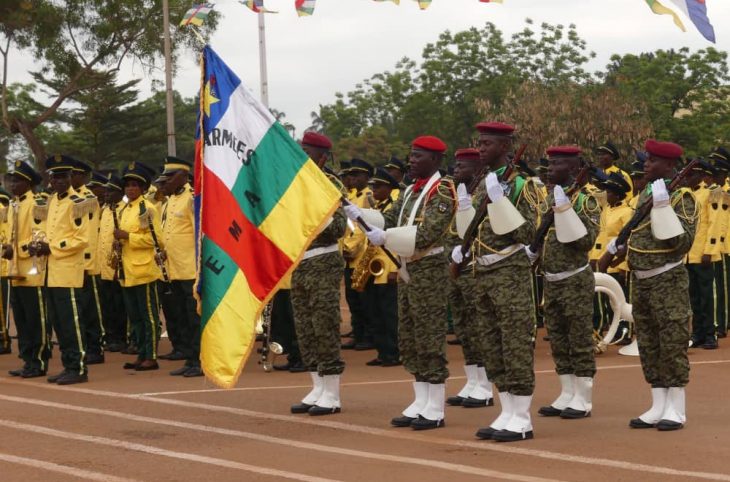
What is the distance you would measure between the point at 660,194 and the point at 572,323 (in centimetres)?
139

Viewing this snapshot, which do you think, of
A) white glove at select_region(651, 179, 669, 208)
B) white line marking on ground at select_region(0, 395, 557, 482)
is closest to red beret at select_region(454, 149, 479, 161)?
white glove at select_region(651, 179, 669, 208)

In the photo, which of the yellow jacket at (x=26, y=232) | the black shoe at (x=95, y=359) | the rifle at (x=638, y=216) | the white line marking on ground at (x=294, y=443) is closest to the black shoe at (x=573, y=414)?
the rifle at (x=638, y=216)

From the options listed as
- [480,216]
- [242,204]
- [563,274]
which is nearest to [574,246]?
[563,274]

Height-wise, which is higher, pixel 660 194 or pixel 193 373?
pixel 660 194

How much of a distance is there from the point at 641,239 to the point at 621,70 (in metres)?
55.0

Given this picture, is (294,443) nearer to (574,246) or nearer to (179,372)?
(574,246)

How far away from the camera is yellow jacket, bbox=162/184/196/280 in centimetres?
1349

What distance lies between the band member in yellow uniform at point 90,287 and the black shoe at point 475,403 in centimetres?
460

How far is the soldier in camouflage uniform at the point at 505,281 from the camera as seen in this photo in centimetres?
899

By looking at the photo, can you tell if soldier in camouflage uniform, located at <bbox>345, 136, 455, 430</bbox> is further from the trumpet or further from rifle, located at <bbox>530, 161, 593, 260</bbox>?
the trumpet

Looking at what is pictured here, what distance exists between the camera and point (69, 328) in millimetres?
12672

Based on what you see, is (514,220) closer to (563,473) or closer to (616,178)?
(563,473)

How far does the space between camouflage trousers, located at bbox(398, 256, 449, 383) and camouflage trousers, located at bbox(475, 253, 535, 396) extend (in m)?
0.42

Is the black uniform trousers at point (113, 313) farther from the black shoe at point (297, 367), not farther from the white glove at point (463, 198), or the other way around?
the white glove at point (463, 198)
